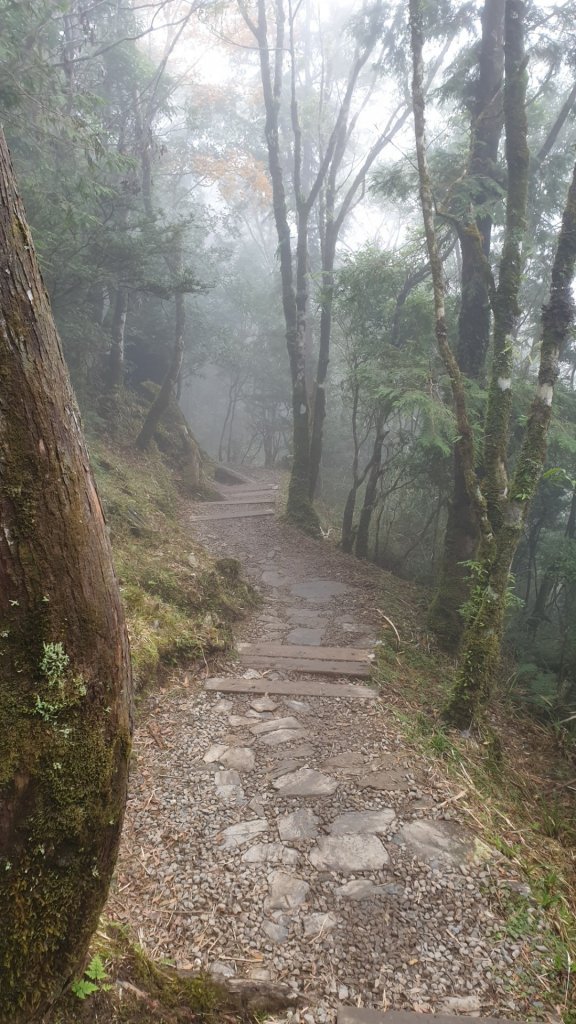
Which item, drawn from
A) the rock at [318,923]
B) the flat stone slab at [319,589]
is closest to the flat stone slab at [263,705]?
the rock at [318,923]

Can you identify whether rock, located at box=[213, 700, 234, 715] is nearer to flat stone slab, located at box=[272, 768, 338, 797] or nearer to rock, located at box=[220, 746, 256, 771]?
rock, located at box=[220, 746, 256, 771]

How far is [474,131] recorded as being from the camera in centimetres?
646

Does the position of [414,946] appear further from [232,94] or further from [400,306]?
[232,94]

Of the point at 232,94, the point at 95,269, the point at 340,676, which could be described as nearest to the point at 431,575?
the point at 340,676

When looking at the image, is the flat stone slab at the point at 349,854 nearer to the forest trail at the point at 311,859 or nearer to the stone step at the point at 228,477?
the forest trail at the point at 311,859

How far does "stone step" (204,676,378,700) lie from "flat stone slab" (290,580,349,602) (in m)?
2.46

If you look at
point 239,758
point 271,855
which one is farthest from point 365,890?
point 239,758

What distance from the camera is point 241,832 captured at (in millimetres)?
2855

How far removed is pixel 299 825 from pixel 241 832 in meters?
0.31

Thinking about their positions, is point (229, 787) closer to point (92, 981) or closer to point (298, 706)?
point (298, 706)

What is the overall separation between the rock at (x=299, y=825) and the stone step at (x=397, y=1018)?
0.89m

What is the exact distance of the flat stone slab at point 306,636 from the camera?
18.6ft

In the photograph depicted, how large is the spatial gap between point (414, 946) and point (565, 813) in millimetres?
2526

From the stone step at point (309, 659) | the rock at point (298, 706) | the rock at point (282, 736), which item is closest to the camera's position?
the rock at point (282, 736)
